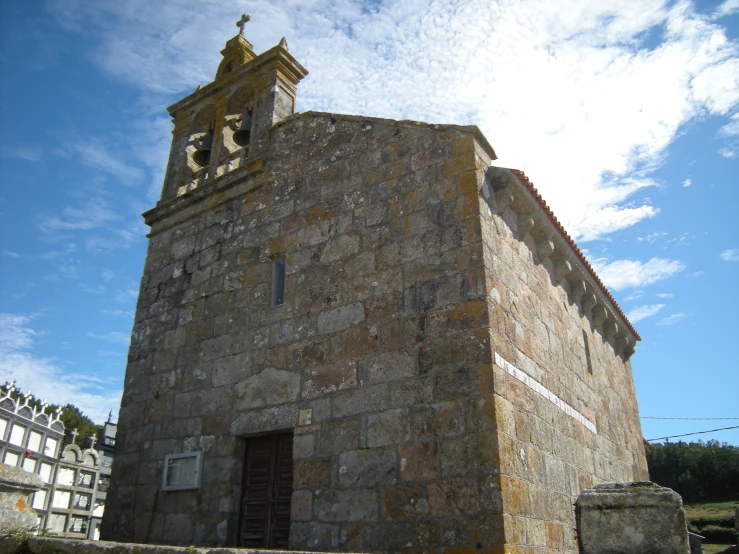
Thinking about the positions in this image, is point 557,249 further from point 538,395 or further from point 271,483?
point 271,483

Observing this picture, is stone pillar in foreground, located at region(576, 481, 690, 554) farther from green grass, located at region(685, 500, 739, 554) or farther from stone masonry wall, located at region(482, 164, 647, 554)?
green grass, located at region(685, 500, 739, 554)

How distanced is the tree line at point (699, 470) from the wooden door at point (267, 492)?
97.3 ft

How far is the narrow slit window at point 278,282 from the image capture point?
6.97 m

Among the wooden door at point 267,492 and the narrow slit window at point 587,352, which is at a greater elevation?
the narrow slit window at point 587,352

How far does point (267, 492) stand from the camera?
6227 mm

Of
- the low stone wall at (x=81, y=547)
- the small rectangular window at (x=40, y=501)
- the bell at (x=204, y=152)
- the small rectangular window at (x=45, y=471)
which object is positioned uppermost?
the bell at (x=204, y=152)

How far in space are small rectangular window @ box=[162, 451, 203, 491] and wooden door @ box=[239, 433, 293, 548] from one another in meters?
0.61

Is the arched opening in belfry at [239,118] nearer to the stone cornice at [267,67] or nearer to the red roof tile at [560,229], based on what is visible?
the stone cornice at [267,67]

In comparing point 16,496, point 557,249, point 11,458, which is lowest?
point 16,496

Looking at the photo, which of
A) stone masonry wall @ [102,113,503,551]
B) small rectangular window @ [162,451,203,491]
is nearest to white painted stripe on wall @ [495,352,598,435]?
stone masonry wall @ [102,113,503,551]

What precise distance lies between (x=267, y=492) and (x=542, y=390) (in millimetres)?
A: 3076

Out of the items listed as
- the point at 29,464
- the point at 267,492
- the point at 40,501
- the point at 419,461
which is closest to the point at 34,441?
the point at 29,464

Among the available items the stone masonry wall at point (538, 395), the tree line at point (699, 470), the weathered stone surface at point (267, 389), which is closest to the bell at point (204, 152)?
the weathered stone surface at point (267, 389)

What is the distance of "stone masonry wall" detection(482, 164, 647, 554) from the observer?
516 cm
